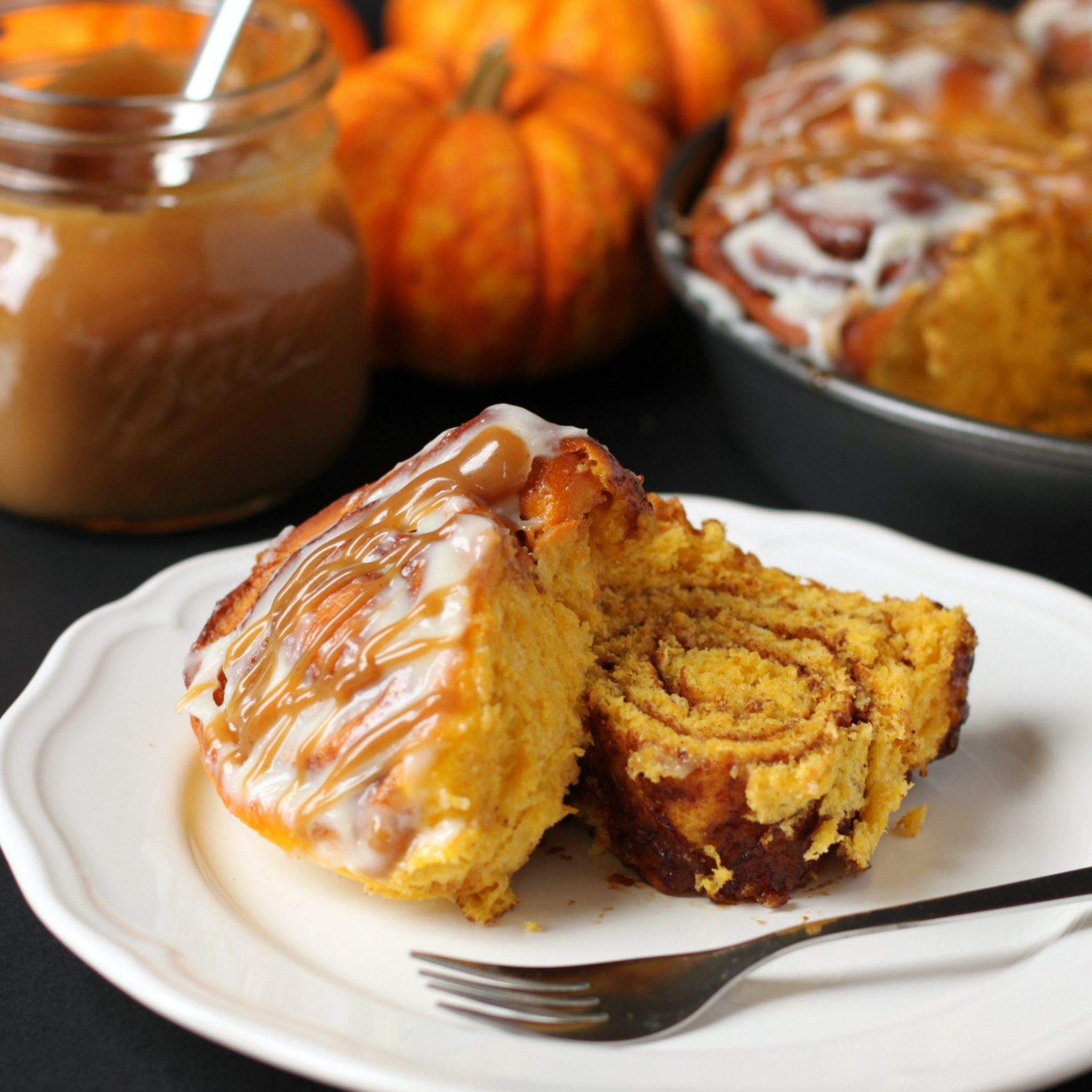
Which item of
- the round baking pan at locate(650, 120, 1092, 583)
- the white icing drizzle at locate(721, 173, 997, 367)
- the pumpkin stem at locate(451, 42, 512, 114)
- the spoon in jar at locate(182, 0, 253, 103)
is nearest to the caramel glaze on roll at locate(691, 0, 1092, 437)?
the white icing drizzle at locate(721, 173, 997, 367)

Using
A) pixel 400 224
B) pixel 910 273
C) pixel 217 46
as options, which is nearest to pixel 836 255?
pixel 910 273

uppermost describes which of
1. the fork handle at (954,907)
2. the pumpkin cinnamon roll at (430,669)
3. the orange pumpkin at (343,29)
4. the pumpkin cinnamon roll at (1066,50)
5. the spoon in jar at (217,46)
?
the spoon in jar at (217,46)

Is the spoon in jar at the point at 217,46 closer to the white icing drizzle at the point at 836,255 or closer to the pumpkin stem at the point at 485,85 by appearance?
the pumpkin stem at the point at 485,85

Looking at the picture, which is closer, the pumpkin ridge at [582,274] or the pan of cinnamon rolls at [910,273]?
the pan of cinnamon rolls at [910,273]

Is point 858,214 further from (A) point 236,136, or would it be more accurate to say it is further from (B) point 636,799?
(B) point 636,799

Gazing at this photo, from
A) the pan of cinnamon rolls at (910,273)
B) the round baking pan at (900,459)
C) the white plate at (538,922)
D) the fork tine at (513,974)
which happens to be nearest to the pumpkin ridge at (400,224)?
the pan of cinnamon rolls at (910,273)

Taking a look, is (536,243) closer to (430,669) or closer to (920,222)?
(920,222)
